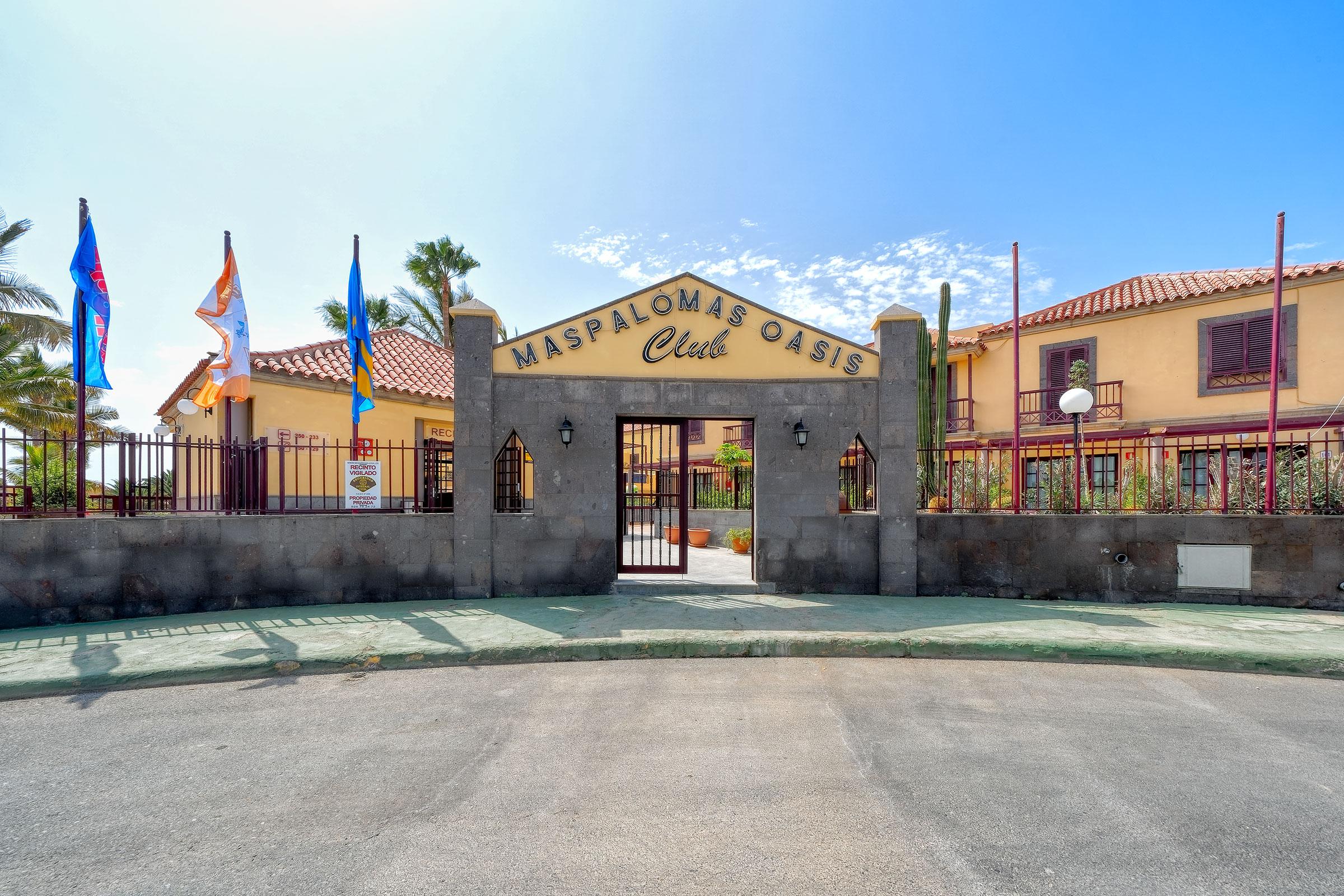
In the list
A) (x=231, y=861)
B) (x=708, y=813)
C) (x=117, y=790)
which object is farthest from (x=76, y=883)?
(x=708, y=813)

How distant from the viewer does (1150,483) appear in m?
9.28

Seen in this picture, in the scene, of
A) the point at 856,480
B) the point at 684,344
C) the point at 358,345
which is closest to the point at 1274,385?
the point at 856,480

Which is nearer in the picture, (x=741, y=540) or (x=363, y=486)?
(x=363, y=486)

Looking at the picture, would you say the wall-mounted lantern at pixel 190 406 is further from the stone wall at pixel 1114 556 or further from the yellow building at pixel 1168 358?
the yellow building at pixel 1168 358

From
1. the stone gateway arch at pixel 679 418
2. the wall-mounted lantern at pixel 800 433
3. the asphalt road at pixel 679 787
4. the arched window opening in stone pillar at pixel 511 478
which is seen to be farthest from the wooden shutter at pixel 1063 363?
the arched window opening in stone pillar at pixel 511 478

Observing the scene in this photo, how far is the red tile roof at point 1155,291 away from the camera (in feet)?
54.1

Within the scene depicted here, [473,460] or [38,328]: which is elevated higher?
[38,328]

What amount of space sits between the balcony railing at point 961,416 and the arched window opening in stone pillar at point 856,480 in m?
13.8

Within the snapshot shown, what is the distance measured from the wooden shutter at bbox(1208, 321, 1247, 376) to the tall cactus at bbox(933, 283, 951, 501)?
9352 mm

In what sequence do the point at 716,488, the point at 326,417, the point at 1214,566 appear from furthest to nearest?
the point at 716,488 < the point at 326,417 < the point at 1214,566

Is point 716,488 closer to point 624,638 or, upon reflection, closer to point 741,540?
point 741,540

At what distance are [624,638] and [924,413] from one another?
7978mm

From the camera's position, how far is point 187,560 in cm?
820

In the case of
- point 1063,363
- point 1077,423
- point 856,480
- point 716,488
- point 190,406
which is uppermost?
point 1063,363
